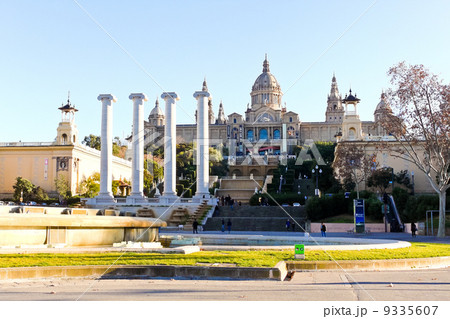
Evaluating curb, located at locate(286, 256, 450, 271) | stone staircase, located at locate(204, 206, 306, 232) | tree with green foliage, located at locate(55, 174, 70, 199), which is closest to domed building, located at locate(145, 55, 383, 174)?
tree with green foliage, located at locate(55, 174, 70, 199)

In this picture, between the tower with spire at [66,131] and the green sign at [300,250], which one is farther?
the tower with spire at [66,131]

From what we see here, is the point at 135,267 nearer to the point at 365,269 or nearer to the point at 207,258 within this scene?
the point at 207,258

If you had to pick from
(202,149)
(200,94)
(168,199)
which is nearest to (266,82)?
(200,94)

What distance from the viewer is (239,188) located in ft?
274

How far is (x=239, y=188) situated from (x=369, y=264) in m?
66.8

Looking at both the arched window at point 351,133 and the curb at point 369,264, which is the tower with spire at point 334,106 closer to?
the arched window at point 351,133

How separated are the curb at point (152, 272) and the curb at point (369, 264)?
1.56 metres

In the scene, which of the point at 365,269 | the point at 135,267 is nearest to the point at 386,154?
the point at 365,269

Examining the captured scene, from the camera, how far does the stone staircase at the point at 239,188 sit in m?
80.0

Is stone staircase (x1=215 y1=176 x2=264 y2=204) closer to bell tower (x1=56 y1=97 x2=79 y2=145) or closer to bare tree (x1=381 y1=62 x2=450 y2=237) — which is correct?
bell tower (x1=56 y1=97 x2=79 y2=145)

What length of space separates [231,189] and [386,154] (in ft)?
75.8

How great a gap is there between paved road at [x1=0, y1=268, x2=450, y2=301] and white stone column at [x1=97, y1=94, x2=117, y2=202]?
43.4 metres

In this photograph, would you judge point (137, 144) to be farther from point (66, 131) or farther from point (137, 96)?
point (66, 131)

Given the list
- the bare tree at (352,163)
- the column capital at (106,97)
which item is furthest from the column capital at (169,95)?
the bare tree at (352,163)
